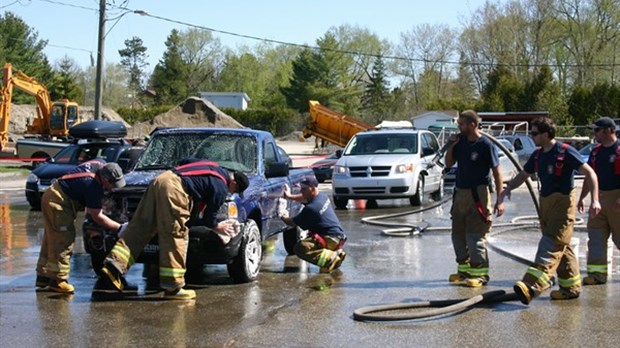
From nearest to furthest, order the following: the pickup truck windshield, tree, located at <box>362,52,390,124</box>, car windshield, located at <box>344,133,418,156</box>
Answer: the pickup truck windshield → car windshield, located at <box>344,133,418,156</box> → tree, located at <box>362,52,390,124</box>

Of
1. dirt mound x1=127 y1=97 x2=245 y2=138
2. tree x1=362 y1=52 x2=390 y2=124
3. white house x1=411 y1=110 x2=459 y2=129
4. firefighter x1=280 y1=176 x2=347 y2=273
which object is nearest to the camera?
firefighter x1=280 y1=176 x2=347 y2=273

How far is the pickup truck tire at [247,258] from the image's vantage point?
9720mm

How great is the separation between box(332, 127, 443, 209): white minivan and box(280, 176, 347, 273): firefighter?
331 inches

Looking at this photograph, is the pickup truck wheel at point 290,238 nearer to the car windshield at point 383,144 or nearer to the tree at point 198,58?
the car windshield at point 383,144

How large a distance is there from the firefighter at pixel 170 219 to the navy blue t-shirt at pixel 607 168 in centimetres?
417

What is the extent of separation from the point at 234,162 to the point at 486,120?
125 ft

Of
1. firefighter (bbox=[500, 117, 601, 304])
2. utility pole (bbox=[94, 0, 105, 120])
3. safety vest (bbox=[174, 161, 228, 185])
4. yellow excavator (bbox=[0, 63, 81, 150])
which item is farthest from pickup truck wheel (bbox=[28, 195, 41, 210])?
yellow excavator (bbox=[0, 63, 81, 150])

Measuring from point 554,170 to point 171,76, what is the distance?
89.1 meters

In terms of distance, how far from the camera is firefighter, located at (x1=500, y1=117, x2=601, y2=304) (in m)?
8.63

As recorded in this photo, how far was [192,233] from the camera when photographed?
9.23 meters

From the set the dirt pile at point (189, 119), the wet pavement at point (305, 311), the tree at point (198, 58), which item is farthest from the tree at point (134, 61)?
the wet pavement at point (305, 311)

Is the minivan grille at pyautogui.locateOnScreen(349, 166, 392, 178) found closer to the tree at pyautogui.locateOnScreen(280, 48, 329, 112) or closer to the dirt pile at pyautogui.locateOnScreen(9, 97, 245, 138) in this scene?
the dirt pile at pyautogui.locateOnScreen(9, 97, 245, 138)

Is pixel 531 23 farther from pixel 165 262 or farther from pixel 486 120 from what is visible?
pixel 165 262

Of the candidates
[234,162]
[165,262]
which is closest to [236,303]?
[165,262]
